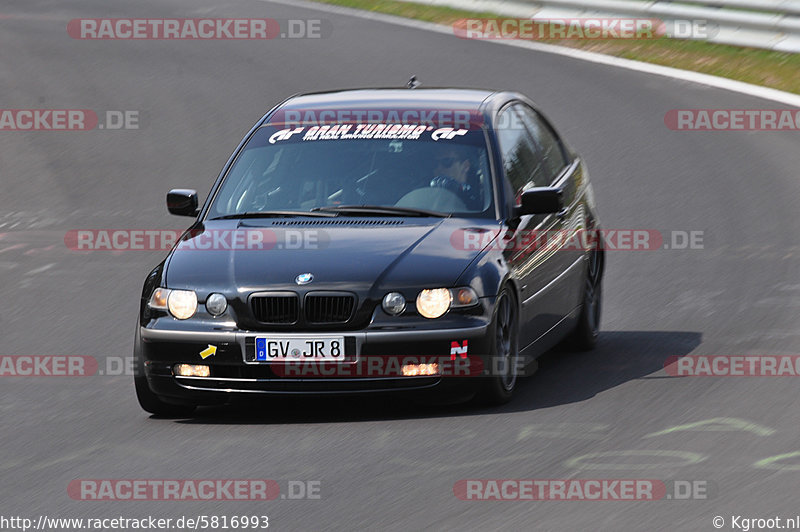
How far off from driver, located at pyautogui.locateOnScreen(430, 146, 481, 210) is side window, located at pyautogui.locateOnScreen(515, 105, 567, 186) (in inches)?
31.9

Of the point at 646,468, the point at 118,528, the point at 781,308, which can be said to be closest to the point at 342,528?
the point at 118,528

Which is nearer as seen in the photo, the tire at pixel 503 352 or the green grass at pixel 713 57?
the tire at pixel 503 352

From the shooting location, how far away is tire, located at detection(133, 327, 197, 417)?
29.1ft

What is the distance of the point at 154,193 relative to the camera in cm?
1627

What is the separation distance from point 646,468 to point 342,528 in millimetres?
1480

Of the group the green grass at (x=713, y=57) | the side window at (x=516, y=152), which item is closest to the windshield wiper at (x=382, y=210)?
the side window at (x=516, y=152)

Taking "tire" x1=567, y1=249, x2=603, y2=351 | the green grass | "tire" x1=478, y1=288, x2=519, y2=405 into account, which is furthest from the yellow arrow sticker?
the green grass

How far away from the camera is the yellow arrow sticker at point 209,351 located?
859 cm

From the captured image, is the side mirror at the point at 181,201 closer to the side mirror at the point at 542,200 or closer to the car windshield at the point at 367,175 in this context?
the car windshield at the point at 367,175

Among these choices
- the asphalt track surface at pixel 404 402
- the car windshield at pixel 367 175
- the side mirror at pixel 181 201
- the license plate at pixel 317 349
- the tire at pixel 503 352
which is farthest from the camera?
the side mirror at pixel 181 201

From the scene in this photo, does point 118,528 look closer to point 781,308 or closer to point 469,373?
point 469,373

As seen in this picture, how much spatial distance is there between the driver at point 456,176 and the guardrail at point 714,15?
13049 mm

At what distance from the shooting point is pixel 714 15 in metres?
23.4

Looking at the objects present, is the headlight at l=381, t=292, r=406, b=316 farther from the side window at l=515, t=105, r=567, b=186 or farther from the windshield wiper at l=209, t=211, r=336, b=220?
the side window at l=515, t=105, r=567, b=186
